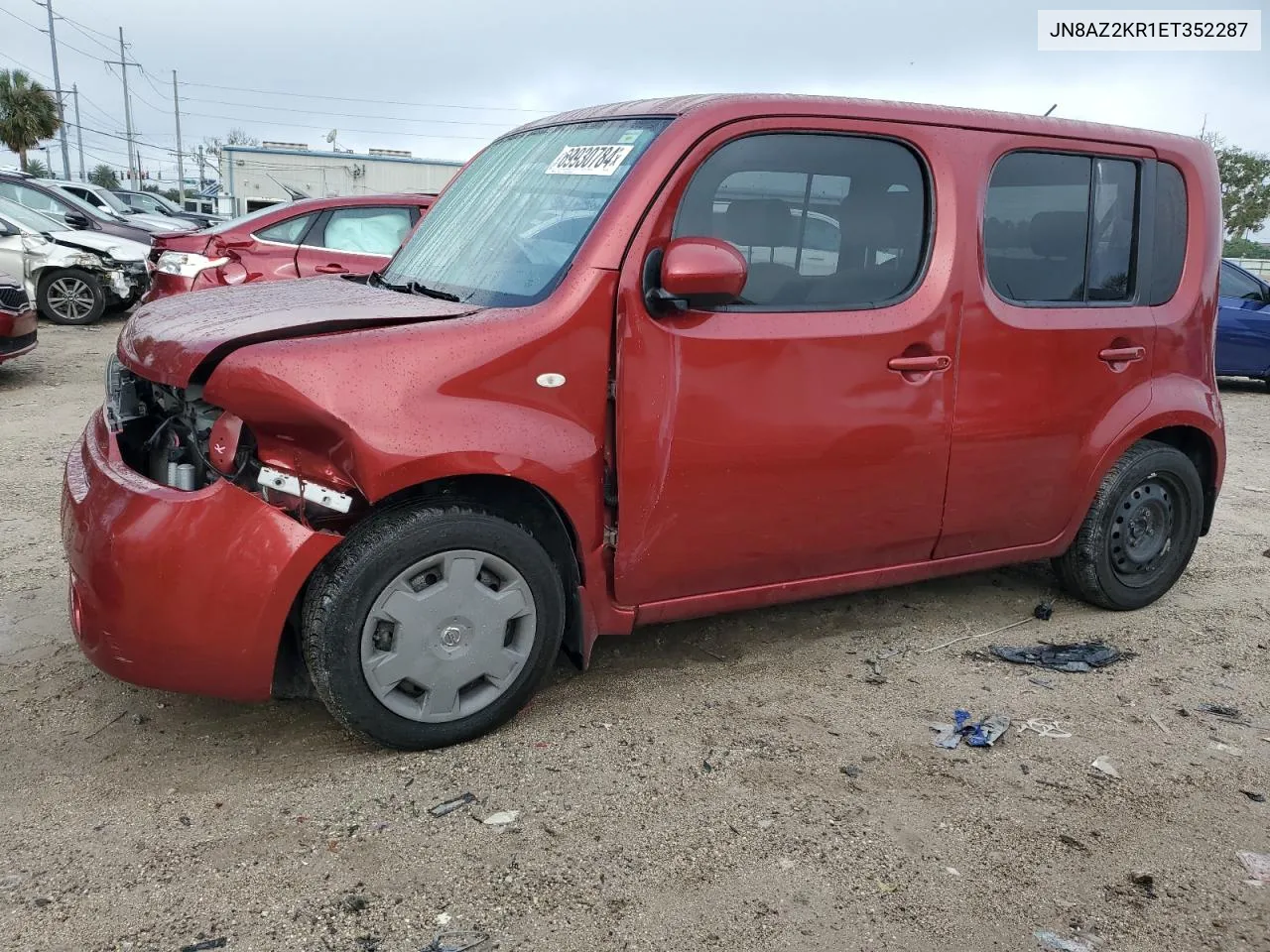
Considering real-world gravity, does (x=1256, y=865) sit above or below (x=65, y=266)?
below

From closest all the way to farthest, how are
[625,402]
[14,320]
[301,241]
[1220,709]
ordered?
[625,402] < [1220,709] < [14,320] < [301,241]

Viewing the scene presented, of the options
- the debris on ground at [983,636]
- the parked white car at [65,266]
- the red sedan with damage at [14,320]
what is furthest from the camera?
the parked white car at [65,266]

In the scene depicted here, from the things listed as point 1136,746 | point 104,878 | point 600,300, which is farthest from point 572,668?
point 1136,746

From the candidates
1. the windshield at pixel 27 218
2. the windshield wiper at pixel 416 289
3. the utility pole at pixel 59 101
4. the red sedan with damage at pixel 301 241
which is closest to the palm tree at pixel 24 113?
the utility pole at pixel 59 101

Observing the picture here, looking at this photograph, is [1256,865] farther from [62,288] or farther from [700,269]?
[62,288]

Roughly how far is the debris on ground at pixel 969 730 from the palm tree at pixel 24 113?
2224 inches

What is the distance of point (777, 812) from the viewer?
2824 millimetres

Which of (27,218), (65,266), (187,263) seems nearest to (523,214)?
(187,263)

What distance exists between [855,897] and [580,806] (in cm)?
76

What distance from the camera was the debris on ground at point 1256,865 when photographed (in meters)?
2.63

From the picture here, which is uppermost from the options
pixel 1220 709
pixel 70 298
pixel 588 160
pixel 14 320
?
pixel 588 160

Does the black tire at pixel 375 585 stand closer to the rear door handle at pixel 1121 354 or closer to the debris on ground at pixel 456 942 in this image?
the debris on ground at pixel 456 942

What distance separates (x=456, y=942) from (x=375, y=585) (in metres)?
0.95

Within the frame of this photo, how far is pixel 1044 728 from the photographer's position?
3.39 metres
